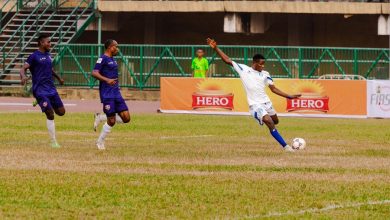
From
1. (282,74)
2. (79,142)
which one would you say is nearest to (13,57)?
(282,74)

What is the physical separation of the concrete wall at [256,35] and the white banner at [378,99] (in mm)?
15399

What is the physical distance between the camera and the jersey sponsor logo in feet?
127

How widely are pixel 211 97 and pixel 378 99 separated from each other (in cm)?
503

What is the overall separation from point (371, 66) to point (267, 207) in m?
33.9

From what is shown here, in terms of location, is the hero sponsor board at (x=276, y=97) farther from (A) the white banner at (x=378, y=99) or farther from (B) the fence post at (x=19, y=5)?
(B) the fence post at (x=19, y=5)

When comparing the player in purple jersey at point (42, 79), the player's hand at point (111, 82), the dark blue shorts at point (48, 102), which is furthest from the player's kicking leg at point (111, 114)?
the dark blue shorts at point (48, 102)

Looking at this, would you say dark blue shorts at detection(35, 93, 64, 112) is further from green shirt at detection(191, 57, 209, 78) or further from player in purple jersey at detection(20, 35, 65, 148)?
green shirt at detection(191, 57, 209, 78)

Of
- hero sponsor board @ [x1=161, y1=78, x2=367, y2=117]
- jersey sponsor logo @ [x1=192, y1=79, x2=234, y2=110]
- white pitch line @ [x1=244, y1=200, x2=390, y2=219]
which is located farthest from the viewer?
jersey sponsor logo @ [x1=192, y1=79, x2=234, y2=110]

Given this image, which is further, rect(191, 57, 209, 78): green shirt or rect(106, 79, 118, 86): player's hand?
rect(191, 57, 209, 78): green shirt

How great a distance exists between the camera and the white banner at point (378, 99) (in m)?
36.7

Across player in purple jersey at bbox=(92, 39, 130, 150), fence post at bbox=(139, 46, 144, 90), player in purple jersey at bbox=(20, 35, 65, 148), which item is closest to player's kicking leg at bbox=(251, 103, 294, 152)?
player in purple jersey at bbox=(92, 39, 130, 150)

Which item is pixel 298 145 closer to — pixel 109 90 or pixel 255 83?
pixel 255 83

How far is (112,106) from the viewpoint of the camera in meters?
22.0

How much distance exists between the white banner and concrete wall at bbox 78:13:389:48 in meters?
15.4
